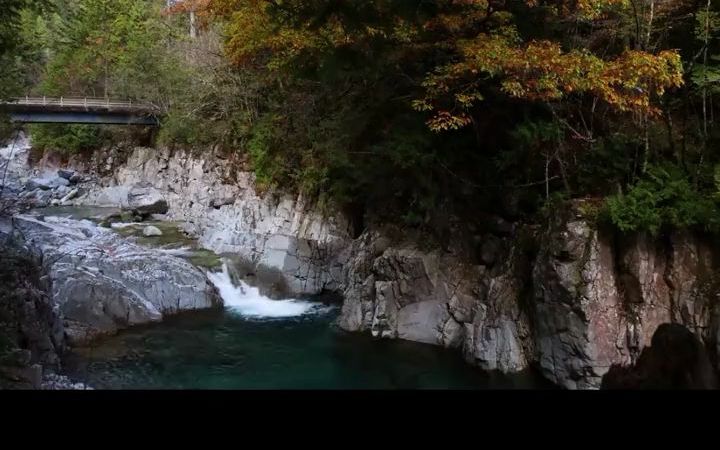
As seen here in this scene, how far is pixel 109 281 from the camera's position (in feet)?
20.1

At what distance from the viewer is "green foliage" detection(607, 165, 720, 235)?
4027mm

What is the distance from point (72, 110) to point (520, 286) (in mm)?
5114

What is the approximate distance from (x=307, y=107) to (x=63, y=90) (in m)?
3.43

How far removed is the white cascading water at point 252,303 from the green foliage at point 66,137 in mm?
2628

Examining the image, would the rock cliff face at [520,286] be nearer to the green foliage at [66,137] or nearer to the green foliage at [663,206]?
the green foliage at [663,206]

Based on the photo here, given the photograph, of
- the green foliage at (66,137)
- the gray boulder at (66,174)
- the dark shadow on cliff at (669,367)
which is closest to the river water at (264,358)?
the dark shadow on cliff at (669,367)

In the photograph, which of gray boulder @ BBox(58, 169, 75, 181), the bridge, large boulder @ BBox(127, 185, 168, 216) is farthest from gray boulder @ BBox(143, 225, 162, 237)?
the bridge

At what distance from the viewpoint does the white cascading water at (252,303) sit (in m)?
6.45

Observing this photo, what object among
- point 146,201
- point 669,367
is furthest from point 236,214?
point 669,367

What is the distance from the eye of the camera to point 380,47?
4309 millimetres

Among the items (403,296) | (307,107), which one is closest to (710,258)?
(403,296)

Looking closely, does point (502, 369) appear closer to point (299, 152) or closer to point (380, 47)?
point (380, 47)

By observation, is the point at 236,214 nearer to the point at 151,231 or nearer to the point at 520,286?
the point at 151,231

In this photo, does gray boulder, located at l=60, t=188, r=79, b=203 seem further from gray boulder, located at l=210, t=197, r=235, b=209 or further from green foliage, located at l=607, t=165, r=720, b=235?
green foliage, located at l=607, t=165, r=720, b=235
